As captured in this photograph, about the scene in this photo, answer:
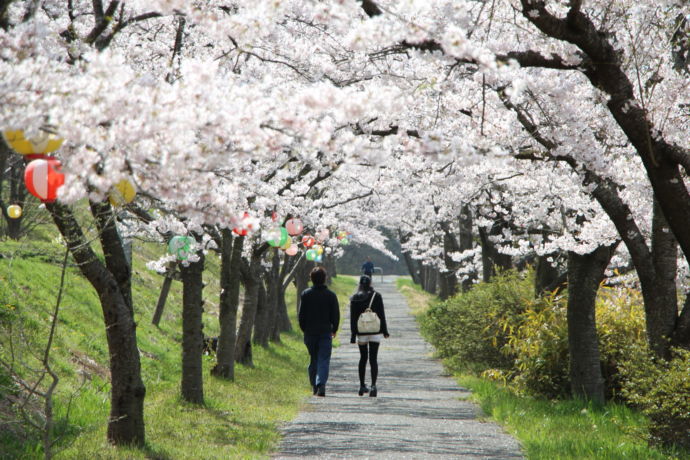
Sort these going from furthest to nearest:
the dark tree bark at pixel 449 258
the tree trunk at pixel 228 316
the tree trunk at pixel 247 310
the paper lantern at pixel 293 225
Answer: the dark tree bark at pixel 449 258
the tree trunk at pixel 247 310
the tree trunk at pixel 228 316
the paper lantern at pixel 293 225

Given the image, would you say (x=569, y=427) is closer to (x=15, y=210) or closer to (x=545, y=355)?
(x=545, y=355)

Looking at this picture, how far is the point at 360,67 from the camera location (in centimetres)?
951

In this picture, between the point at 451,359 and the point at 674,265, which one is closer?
the point at 674,265

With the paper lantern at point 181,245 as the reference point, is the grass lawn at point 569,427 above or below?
below

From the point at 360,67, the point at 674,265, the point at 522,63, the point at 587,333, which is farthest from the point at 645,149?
the point at 587,333

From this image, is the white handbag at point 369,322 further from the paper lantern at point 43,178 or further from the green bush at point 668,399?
the paper lantern at point 43,178

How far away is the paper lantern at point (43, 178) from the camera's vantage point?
488 centimetres

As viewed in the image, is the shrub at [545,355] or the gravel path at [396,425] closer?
the gravel path at [396,425]

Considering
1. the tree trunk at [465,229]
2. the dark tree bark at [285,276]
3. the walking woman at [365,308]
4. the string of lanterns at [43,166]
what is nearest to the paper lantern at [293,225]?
the walking woman at [365,308]

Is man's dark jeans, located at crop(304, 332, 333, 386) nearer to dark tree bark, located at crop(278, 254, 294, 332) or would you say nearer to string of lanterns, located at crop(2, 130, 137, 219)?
string of lanterns, located at crop(2, 130, 137, 219)

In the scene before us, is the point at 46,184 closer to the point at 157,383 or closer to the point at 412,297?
the point at 157,383

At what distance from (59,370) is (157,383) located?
2490 mm

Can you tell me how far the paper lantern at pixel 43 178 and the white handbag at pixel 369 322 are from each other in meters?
7.00

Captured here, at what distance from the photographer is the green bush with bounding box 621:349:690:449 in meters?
7.81
